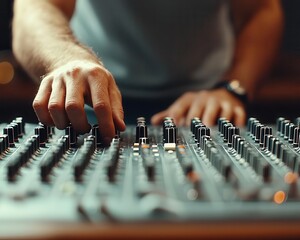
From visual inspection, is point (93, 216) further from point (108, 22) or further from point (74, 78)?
point (108, 22)

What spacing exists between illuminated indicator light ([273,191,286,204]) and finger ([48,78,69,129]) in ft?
1.20

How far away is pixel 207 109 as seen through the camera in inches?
42.5

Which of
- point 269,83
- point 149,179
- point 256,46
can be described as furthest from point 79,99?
point 269,83

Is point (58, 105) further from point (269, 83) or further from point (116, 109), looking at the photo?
point (269, 83)

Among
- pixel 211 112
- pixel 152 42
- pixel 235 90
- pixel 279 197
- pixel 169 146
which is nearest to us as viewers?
pixel 279 197

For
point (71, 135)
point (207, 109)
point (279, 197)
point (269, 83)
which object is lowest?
point (279, 197)

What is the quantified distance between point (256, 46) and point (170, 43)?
0.91ft

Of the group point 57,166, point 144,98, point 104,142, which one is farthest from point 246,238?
point 144,98

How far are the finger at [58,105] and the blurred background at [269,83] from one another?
157 centimetres

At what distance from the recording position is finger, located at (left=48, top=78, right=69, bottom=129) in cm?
73

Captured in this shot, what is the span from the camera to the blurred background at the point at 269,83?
231cm

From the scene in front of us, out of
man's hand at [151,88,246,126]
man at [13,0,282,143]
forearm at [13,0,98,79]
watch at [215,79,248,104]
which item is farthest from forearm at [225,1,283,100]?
forearm at [13,0,98,79]

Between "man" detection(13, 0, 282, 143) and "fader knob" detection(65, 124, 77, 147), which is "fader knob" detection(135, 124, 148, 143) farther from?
"man" detection(13, 0, 282, 143)

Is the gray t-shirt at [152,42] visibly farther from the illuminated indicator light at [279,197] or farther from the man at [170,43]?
the illuminated indicator light at [279,197]
